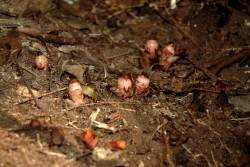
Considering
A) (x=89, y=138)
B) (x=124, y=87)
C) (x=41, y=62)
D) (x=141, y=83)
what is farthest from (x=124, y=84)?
(x=41, y=62)

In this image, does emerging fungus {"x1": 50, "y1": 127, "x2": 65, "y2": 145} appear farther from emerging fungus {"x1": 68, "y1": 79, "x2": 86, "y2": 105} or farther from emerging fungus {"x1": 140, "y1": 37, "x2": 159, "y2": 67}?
emerging fungus {"x1": 140, "y1": 37, "x2": 159, "y2": 67}

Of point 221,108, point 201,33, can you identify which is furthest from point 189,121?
point 201,33

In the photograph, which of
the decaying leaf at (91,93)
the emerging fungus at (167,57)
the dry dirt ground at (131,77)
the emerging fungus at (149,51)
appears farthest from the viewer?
the emerging fungus at (149,51)

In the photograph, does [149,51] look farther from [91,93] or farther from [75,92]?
[75,92]

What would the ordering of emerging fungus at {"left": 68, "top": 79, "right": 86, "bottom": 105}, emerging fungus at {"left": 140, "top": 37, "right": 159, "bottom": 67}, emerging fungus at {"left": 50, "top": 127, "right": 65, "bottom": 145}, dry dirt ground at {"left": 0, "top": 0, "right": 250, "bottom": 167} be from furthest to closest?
emerging fungus at {"left": 140, "top": 37, "right": 159, "bottom": 67}
emerging fungus at {"left": 68, "top": 79, "right": 86, "bottom": 105}
dry dirt ground at {"left": 0, "top": 0, "right": 250, "bottom": 167}
emerging fungus at {"left": 50, "top": 127, "right": 65, "bottom": 145}

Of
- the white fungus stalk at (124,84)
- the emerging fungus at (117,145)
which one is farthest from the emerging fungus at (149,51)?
the emerging fungus at (117,145)

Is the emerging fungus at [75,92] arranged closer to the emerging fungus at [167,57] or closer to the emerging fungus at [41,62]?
the emerging fungus at [41,62]

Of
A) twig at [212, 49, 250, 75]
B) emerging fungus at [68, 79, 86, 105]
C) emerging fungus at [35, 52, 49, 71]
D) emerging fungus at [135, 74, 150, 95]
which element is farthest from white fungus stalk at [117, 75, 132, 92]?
twig at [212, 49, 250, 75]
